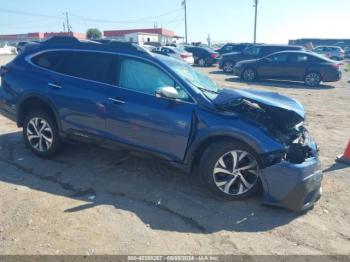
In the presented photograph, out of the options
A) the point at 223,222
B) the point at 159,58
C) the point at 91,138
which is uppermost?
the point at 159,58

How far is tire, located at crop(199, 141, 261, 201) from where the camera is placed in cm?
415

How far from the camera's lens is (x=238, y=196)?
4273 millimetres

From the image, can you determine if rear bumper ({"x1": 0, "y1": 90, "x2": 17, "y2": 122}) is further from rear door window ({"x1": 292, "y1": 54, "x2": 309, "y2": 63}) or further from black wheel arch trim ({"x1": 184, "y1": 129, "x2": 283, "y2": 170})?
Answer: rear door window ({"x1": 292, "y1": 54, "x2": 309, "y2": 63})

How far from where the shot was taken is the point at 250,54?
21281 millimetres

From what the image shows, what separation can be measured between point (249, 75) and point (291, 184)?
14.7 m

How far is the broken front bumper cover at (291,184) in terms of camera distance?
3857mm

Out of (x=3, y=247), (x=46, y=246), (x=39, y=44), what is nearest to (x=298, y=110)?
(x=46, y=246)

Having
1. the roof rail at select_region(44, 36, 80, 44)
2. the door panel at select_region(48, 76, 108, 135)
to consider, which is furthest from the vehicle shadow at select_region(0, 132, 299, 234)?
the roof rail at select_region(44, 36, 80, 44)

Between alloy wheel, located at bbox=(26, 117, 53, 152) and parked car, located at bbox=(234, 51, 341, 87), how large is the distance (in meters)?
14.0

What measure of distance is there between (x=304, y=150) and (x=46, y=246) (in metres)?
3.00

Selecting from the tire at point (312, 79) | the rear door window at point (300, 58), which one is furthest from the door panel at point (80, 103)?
the tire at point (312, 79)

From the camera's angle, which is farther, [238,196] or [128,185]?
[128,185]

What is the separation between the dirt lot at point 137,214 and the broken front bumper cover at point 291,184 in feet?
0.61

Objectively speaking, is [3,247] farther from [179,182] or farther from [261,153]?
[261,153]
